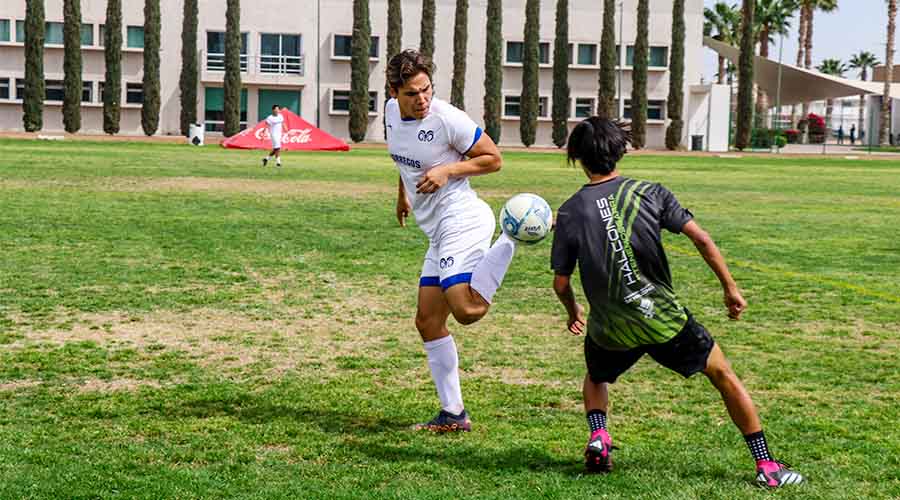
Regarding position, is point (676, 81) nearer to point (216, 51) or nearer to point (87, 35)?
point (216, 51)

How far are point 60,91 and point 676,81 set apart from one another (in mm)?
36318

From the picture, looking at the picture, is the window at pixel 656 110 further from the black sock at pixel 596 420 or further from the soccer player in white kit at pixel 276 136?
the black sock at pixel 596 420

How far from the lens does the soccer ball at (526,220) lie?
5785 millimetres

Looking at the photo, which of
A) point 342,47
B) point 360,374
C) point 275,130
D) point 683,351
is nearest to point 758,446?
point 683,351

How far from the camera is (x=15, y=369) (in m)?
7.69

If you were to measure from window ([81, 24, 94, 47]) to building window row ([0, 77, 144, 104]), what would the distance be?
2181mm

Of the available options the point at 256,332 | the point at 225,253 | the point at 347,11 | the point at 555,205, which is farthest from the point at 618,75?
the point at 256,332

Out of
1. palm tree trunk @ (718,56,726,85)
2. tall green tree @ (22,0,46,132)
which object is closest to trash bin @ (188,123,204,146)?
tall green tree @ (22,0,46,132)

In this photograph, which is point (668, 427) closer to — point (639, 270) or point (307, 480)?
point (639, 270)

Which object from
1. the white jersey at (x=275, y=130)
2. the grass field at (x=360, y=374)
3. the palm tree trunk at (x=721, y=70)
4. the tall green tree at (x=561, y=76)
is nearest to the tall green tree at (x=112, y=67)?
the tall green tree at (x=561, y=76)

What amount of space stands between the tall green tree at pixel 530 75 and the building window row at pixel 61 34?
2244 cm

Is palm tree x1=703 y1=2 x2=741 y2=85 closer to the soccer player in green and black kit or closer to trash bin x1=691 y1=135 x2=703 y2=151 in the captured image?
trash bin x1=691 y1=135 x2=703 y2=151

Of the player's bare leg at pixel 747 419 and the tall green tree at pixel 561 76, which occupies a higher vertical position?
the tall green tree at pixel 561 76

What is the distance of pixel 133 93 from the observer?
2687 inches
